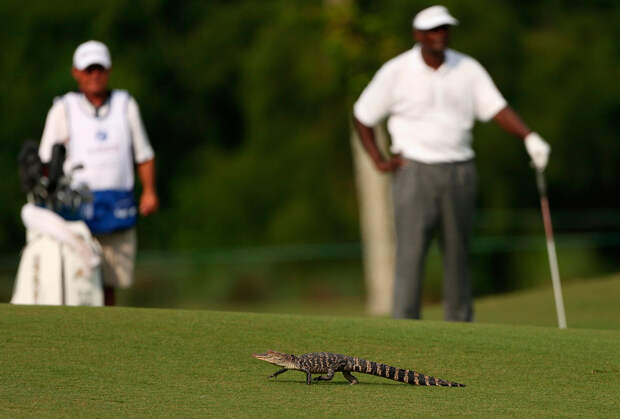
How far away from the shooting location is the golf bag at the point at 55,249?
836 cm

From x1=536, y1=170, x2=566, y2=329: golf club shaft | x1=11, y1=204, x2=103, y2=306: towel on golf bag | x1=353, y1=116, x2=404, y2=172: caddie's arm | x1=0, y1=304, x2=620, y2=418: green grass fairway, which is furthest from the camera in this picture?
x1=536, y1=170, x2=566, y2=329: golf club shaft

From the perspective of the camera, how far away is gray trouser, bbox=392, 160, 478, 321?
8758 millimetres

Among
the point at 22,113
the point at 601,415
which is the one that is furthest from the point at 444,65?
the point at 22,113

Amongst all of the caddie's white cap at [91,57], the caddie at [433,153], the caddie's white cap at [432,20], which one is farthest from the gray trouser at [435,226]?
the caddie's white cap at [91,57]

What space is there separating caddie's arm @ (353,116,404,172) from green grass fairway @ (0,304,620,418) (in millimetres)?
1670

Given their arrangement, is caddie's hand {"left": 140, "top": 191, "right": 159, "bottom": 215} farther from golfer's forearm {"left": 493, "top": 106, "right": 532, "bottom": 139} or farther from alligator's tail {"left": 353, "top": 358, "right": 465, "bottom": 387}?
alligator's tail {"left": 353, "top": 358, "right": 465, "bottom": 387}

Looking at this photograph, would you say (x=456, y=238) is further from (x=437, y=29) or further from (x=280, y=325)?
(x=280, y=325)

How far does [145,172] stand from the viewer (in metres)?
9.27

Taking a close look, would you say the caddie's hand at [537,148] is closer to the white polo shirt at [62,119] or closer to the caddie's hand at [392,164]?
the caddie's hand at [392,164]

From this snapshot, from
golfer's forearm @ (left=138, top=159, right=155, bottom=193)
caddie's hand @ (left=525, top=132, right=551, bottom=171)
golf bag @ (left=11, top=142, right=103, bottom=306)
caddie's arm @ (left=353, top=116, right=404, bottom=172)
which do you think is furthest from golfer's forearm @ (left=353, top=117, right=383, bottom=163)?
golf bag @ (left=11, top=142, right=103, bottom=306)

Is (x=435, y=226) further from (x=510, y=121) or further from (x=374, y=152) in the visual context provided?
(x=510, y=121)

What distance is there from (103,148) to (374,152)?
69.0 inches

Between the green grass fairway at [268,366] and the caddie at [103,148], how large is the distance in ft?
5.70

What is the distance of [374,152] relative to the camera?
915 cm
